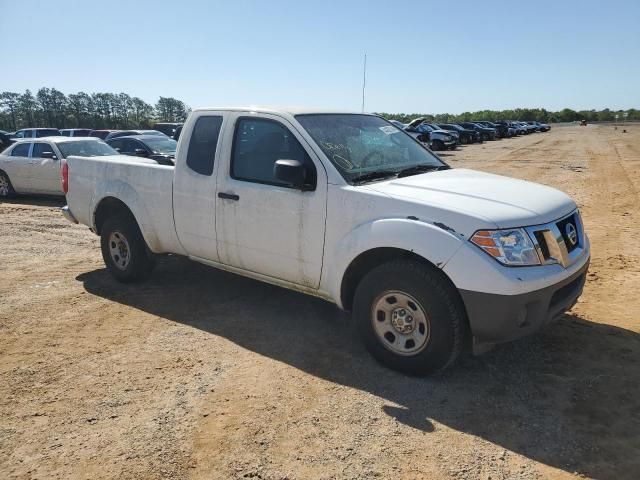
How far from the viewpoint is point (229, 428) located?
120 inches

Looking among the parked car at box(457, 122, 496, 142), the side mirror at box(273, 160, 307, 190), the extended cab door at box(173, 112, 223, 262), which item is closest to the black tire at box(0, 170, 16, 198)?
the extended cab door at box(173, 112, 223, 262)

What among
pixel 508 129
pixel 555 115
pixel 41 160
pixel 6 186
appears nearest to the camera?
pixel 41 160

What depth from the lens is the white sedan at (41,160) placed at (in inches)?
460

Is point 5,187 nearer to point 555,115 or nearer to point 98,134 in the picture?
point 98,134

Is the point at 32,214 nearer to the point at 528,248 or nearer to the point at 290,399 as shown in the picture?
the point at 290,399

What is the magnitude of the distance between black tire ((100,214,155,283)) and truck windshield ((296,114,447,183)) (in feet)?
7.92

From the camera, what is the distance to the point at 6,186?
12.6 meters

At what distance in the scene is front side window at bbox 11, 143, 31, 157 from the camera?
12210 millimetres

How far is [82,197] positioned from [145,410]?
3.50m

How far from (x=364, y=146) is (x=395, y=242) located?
1.18 metres

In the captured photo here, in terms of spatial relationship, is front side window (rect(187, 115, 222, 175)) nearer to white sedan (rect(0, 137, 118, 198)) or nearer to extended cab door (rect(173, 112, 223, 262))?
extended cab door (rect(173, 112, 223, 262))

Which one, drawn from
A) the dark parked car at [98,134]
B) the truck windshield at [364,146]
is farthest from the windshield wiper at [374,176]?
the dark parked car at [98,134]

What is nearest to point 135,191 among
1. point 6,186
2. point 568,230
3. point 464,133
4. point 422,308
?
point 422,308

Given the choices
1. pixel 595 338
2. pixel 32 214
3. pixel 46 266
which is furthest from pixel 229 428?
pixel 32 214
